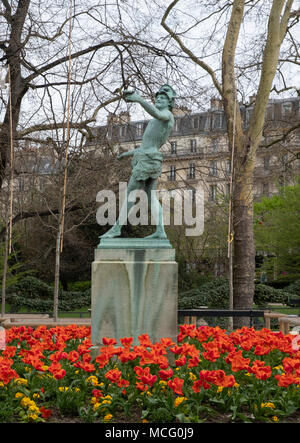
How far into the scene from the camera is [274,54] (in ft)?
42.7

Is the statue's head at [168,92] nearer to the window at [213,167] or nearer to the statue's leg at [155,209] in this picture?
the statue's leg at [155,209]

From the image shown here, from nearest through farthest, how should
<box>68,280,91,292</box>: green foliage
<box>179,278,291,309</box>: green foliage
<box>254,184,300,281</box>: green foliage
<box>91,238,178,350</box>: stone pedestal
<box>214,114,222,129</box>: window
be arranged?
<box>91,238,178,350</box>: stone pedestal
<box>214,114,222,129</box>: window
<box>179,278,291,309</box>: green foliage
<box>254,184,300,281</box>: green foliage
<box>68,280,91,292</box>: green foliage

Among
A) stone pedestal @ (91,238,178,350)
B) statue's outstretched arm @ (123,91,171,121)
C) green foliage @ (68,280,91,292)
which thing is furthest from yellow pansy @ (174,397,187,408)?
green foliage @ (68,280,91,292)

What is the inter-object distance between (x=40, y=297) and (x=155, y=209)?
1554 centimetres

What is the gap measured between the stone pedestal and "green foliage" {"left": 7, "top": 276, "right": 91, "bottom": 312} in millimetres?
13400

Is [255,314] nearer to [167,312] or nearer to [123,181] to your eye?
[167,312]

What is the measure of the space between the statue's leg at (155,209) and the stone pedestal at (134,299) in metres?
0.36

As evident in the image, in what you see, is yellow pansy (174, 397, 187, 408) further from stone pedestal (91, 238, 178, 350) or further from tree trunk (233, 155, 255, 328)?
tree trunk (233, 155, 255, 328)

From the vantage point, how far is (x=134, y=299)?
6.05m

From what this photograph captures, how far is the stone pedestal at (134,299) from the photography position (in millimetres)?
6035

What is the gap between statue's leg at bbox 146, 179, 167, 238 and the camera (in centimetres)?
626

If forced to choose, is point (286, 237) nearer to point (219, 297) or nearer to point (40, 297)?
point (219, 297)

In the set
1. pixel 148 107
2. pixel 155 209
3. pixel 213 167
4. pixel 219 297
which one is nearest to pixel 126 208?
pixel 155 209

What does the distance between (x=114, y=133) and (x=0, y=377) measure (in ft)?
36.2
